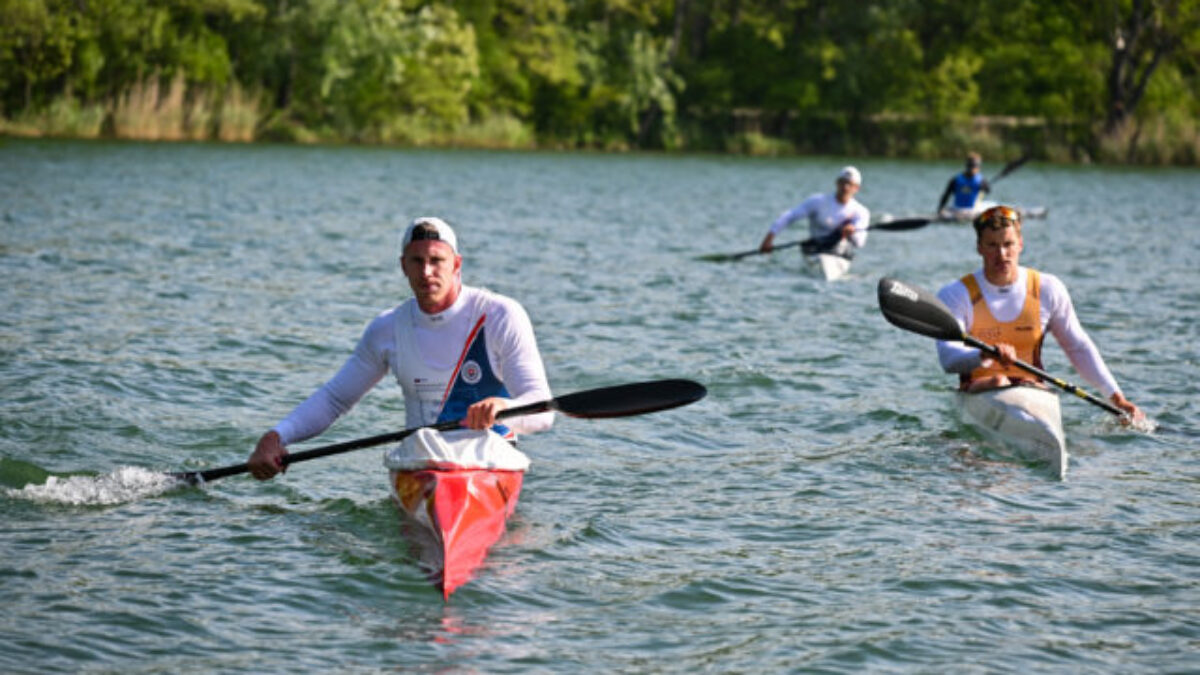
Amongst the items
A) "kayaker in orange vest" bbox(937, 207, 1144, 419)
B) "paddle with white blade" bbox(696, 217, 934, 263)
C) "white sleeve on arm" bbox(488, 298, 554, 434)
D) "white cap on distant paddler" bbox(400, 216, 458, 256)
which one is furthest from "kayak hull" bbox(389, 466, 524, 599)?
"paddle with white blade" bbox(696, 217, 934, 263)

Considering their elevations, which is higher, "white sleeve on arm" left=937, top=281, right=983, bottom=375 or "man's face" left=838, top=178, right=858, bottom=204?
"man's face" left=838, top=178, right=858, bottom=204

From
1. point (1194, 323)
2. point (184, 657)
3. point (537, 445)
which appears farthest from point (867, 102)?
point (184, 657)

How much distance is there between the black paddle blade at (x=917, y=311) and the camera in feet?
31.6

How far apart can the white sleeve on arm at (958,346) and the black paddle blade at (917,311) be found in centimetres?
35

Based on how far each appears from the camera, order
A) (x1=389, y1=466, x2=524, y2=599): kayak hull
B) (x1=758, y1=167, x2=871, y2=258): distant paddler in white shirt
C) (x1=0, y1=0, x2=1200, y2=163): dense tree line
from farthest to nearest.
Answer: (x1=0, y1=0, x2=1200, y2=163): dense tree line, (x1=758, y1=167, x2=871, y2=258): distant paddler in white shirt, (x1=389, y1=466, x2=524, y2=599): kayak hull

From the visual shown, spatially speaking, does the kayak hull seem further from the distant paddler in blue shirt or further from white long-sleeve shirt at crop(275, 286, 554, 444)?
the distant paddler in blue shirt

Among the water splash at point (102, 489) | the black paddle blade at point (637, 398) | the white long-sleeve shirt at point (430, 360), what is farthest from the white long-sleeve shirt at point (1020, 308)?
the water splash at point (102, 489)

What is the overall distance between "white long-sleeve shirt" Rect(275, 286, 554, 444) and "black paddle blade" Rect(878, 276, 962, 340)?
2.85 metres

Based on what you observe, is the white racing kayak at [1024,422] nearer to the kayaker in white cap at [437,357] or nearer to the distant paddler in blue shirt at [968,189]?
the kayaker in white cap at [437,357]

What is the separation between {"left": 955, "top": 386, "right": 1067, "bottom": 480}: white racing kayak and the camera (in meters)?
9.56

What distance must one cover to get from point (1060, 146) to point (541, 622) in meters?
66.8

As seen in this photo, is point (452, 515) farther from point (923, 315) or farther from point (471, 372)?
point (923, 315)

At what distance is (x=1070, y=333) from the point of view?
10.2m

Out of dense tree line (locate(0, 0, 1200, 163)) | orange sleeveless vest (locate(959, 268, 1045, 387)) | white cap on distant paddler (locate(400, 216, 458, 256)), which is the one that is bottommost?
orange sleeveless vest (locate(959, 268, 1045, 387))
